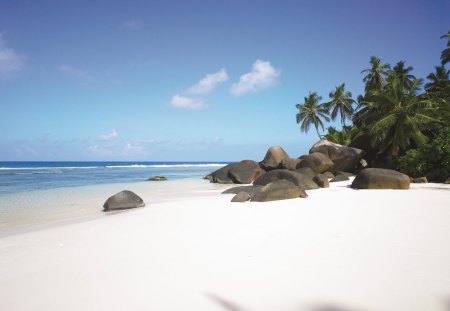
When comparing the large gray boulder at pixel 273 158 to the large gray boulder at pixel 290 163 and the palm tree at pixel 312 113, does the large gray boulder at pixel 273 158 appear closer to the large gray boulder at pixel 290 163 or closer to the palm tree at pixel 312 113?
the large gray boulder at pixel 290 163

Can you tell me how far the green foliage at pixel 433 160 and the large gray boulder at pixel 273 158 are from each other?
8.82 m

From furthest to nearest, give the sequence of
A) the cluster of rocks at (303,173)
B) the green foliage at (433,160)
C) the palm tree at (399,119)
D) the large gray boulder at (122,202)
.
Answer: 1. the palm tree at (399,119)
2. the green foliage at (433,160)
3. the cluster of rocks at (303,173)
4. the large gray boulder at (122,202)

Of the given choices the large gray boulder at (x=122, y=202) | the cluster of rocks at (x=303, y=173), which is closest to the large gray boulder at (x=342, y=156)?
the cluster of rocks at (x=303, y=173)

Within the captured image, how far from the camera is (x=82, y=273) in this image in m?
3.52

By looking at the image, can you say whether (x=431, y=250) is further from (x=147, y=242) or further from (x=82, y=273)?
(x=82, y=273)

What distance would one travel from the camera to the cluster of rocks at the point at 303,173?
9.26 meters

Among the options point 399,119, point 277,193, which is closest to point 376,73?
point 399,119

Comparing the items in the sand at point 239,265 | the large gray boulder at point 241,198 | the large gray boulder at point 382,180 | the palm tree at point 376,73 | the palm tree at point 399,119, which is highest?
the palm tree at point 376,73

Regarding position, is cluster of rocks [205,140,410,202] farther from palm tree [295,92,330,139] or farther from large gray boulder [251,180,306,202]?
palm tree [295,92,330,139]

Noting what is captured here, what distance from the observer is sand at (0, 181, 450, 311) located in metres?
2.71

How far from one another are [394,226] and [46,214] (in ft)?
30.5

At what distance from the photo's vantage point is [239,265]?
11.5 feet

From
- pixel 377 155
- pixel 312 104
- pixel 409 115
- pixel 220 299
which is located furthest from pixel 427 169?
pixel 312 104

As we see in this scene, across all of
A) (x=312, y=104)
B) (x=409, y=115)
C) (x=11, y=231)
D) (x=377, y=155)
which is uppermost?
(x=312, y=104)
